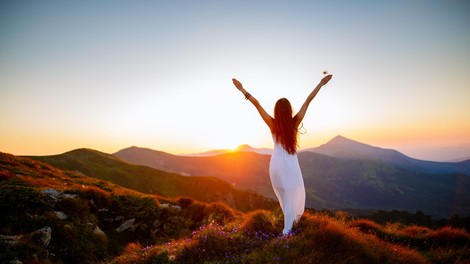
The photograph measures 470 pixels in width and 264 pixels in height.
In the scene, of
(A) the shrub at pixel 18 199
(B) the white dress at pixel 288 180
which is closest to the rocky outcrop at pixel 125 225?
(A) the shrub at pixel 18 199

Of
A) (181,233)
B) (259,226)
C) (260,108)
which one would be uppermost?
(260,108)

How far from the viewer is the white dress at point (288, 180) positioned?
7145 mm

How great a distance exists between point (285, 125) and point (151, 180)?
6829 cm

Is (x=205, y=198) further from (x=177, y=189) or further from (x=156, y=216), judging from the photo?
(x=156, y=216)

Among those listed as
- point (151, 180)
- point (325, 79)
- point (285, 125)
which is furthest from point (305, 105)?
point (151, 180)

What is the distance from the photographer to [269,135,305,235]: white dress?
7.14 metres

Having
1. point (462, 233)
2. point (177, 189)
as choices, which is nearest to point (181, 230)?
point (462, 233)

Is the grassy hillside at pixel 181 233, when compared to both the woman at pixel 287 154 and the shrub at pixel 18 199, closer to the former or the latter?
the shrub at pixel 18 199

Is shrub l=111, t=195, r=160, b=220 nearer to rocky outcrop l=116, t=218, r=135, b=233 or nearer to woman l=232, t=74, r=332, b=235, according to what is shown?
rocky outcrop l=116, t=218, r=135, b=233

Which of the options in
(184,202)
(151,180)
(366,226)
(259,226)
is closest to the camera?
(259,226)

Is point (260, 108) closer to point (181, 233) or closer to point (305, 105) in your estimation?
point (305, 105)

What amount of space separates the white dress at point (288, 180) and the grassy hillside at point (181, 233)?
0.48 metres

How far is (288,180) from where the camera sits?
23.5 ft

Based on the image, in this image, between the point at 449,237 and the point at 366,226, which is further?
the point at 366,226
